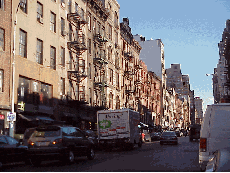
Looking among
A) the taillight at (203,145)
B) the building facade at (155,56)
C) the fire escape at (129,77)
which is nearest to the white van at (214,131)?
the taillight at (203,145)

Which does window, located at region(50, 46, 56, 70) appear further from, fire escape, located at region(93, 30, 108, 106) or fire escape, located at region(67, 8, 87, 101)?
fire escape, located at region(93, 30, 108, 106)

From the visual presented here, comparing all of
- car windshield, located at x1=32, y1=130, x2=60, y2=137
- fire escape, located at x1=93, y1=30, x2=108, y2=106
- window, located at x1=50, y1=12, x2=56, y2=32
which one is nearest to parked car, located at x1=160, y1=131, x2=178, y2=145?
fire escape, located at x1=93, y1=30, x2=108, y2=106

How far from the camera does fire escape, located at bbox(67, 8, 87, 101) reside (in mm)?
40250

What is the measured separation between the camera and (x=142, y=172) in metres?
12.1

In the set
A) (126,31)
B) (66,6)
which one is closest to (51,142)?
(66,6)

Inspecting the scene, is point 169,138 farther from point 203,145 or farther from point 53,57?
point 203,145

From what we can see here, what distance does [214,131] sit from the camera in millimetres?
9906

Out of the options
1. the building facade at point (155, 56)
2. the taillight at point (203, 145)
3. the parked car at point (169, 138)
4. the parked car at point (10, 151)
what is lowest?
the parked car at point (169, 138)

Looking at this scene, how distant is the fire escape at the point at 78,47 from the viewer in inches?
1585

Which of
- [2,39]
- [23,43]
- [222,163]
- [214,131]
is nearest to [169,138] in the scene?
[23,43]

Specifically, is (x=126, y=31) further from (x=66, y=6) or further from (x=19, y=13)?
(x=19, y=13)

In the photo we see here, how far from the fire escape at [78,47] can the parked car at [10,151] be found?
75.5 feet

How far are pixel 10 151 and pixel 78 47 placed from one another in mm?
26514

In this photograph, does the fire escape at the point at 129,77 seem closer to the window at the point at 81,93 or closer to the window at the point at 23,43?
the window at the point at 81,93
